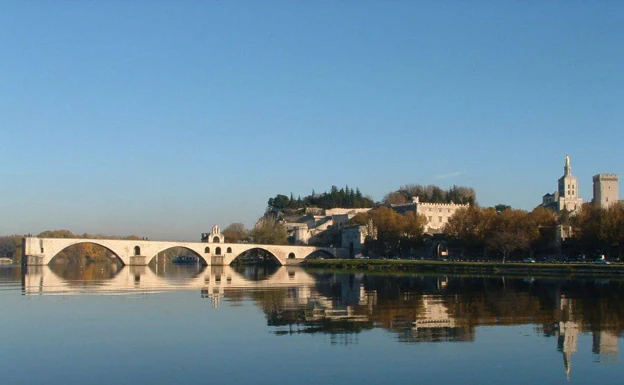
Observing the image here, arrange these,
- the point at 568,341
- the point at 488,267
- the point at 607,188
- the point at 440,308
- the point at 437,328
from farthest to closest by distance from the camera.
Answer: the point at 607,188 < the point at 488,267 < the point at 440,308 < the point at 437,328 < the point at 568,341

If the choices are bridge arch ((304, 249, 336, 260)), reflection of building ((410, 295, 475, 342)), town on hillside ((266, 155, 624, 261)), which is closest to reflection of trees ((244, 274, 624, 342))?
reflection of building ((410, 295, 475, 342))

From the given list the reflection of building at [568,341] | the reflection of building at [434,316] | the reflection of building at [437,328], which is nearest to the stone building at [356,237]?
the reflection of building at [434,316]

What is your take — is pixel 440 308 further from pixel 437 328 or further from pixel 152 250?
pixel 152 250

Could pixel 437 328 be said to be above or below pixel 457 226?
below

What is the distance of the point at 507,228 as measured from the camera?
66375 mm

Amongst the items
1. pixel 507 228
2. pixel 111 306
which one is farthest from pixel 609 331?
pixel 507 228

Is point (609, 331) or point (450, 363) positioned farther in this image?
point (609, 331)

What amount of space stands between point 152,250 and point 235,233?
30449 millimetres

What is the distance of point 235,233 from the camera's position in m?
110

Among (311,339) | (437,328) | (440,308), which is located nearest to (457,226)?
(440,308)

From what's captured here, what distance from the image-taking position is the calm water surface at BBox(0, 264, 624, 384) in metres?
15.1

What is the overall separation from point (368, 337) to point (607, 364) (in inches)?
250

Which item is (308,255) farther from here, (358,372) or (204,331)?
(358,372)

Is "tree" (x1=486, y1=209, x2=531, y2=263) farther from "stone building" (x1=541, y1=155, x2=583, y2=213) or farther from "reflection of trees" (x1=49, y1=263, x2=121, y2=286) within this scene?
"stone building" (x1=541, y1=155, x2=583, y2=213)
